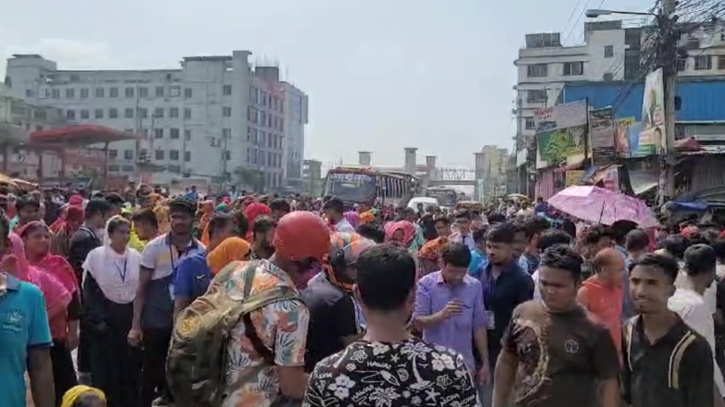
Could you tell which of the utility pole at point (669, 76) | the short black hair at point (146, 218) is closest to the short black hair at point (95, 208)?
the short black hair at point (146, 218)

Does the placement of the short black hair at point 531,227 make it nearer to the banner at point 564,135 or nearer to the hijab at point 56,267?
the hijab at point 56,267

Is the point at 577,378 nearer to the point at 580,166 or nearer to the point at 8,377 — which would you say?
the point at 8,377

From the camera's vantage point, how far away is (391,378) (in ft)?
8.07

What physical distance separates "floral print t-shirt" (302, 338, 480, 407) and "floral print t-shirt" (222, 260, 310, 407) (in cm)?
86

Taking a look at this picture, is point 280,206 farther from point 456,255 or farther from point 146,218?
point 456,255

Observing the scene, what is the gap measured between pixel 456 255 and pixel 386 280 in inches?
136

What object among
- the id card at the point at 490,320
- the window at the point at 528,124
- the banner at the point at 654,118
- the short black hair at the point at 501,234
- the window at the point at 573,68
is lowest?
the id card at the point at 490,320

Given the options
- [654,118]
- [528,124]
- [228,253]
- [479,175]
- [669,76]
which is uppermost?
[528,124]

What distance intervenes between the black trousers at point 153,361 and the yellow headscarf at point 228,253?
970 mm

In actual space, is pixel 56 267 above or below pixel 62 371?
above

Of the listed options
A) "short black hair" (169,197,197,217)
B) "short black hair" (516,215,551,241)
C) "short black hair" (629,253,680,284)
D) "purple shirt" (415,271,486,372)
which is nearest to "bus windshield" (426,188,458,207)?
"short black hair" (516,215,551,241)

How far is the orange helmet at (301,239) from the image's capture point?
3750mm

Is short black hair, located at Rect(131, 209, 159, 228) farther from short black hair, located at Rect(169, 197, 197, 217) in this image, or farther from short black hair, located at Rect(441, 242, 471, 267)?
short black hair, located at Rect(441, 242, 471, 267)

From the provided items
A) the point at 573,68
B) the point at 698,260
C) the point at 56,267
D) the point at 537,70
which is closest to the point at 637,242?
the point at 698,260
